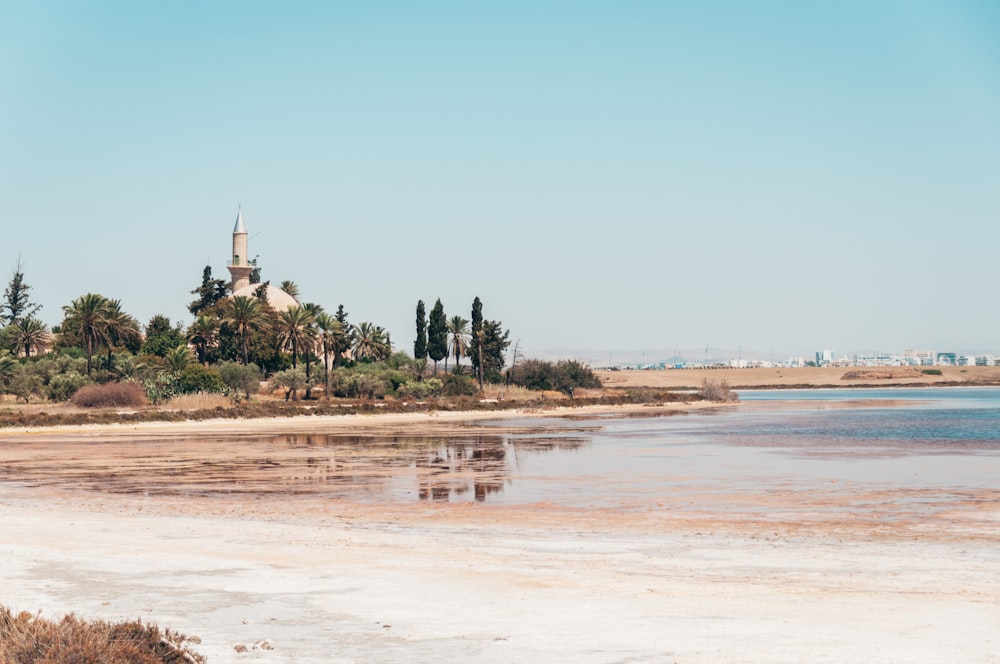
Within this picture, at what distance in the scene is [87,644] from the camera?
8562 millimetres

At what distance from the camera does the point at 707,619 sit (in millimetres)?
10742

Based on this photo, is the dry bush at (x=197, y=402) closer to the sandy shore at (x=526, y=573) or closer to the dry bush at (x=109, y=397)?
the dry bush at (x=109, y=397)

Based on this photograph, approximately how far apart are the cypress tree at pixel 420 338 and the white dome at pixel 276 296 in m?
15.3

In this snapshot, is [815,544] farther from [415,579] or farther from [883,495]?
[883,495]

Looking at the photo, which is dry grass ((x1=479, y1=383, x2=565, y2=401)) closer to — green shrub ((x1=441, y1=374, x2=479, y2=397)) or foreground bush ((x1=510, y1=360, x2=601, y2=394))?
green shrub ((x1=441, y1=374, x2=479, y2=397))

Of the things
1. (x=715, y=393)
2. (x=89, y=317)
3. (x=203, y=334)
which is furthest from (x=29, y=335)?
(x=715, y=393)

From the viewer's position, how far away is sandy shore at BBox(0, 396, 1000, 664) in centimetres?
990

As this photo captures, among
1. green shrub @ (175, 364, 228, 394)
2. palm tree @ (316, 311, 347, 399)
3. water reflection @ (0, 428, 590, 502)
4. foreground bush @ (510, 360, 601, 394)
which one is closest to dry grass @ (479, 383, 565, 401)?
foreground bush @ (510, 360, 601, 394)

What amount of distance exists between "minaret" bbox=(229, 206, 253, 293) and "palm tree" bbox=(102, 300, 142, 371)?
4063 centimetres

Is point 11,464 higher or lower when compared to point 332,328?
lower

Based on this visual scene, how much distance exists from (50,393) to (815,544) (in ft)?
218

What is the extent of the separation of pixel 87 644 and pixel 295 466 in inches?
997

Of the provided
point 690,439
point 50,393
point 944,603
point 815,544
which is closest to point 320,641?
point 944,603

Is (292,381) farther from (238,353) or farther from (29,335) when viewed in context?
(29,335)
